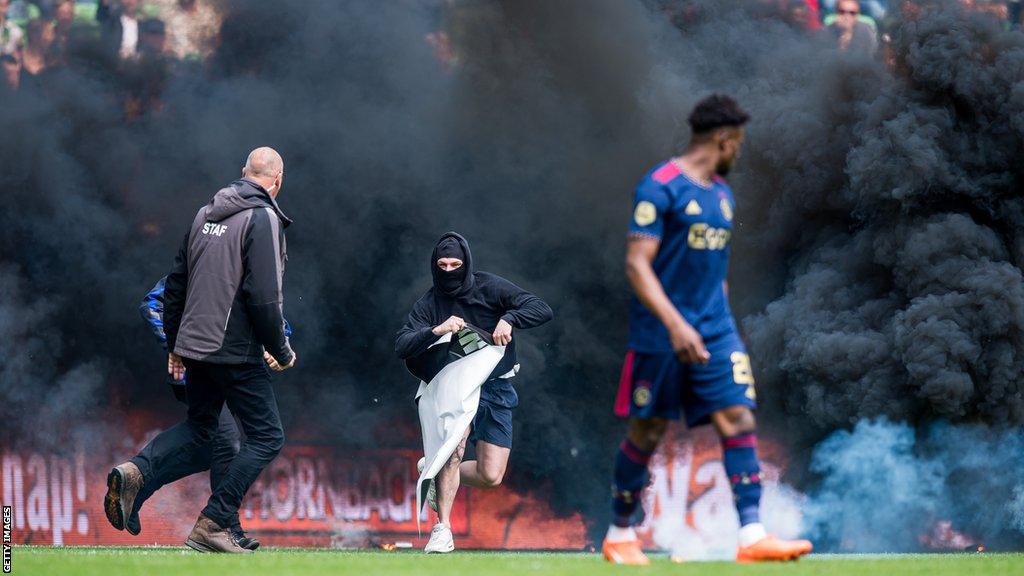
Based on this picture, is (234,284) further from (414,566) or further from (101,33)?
(101,33)

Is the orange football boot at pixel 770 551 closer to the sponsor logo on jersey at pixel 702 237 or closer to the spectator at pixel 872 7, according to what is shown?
the sponsor logo on jersey at pixel 702 237

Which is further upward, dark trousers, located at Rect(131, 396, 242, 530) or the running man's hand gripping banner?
the running man's hand gripping banner

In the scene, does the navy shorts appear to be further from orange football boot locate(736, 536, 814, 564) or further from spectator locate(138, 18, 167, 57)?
spectator locate(138, 18, 167, 57)

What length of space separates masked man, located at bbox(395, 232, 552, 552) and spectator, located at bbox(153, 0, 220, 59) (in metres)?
7.52

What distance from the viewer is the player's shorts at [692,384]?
527 cm

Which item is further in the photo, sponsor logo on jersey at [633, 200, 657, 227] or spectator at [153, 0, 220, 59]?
spectator at [153, 0, 220, 59]

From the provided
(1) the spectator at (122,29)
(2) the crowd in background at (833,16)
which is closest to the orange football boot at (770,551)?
(2) the crowd in background at (833,16)

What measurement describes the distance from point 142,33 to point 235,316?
9.23 metres

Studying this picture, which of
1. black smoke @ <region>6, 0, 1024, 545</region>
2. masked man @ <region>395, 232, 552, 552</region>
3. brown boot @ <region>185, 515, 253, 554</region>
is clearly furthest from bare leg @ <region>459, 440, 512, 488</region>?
black smoke @ <region>6, 0, 1024, 545</region>

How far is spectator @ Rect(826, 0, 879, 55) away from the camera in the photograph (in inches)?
583

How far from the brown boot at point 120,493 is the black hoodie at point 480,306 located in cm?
199

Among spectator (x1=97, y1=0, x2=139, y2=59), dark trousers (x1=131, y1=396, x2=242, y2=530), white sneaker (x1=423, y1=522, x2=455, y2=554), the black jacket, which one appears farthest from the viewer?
spectator (x1=97, y1=0, x2=139, y2=59)

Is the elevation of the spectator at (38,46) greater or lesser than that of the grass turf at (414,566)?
greater

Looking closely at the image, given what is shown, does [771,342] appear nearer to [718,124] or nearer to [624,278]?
[624,278]
